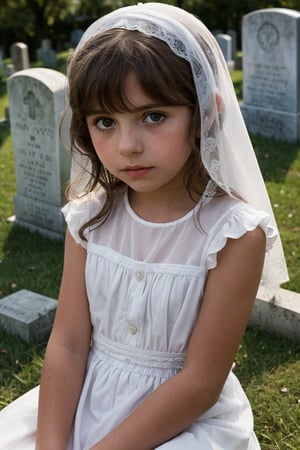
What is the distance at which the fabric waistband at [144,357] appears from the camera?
1.90 meters

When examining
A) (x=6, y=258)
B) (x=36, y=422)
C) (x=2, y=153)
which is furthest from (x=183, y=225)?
(x=2, y=153)

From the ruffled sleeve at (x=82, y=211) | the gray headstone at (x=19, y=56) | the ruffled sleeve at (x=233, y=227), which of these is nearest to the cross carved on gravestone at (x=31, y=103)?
the ruffled sleeve at (x=82, y=211)

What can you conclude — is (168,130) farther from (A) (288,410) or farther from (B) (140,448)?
(A) (288,410)

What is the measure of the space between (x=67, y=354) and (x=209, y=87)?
3.13ft

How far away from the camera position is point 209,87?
1.69 metres

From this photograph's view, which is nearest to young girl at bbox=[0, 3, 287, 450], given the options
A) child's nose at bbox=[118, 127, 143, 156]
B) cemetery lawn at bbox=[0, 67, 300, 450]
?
child's nose at bbox=[118, 127, 143, 156]

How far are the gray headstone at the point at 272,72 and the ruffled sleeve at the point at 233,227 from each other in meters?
6.39

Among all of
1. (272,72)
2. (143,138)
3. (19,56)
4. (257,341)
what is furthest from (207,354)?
(19,56)

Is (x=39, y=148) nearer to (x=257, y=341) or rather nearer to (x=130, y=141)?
(x=257, y=341)

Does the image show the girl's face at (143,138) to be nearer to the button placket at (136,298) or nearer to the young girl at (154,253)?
the young girl at (154,253)

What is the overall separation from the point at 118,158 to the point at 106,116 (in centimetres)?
12

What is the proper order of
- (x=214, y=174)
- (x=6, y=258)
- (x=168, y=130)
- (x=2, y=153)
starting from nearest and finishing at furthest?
(x=168, y=130) < (x=214, y=174) < (x=6, y=258) < (x=2, y=153)

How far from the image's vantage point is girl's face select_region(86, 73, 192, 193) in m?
1.65

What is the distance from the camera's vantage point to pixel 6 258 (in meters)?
4.99
